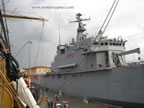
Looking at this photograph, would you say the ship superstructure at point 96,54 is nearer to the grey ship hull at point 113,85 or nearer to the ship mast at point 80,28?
the grey ship hull at point 113,85

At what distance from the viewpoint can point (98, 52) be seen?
14211mm

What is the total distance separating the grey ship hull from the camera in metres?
9.83

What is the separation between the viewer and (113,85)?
448 inches

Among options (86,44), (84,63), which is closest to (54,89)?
(84,63)

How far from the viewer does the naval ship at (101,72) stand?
33.3 ft

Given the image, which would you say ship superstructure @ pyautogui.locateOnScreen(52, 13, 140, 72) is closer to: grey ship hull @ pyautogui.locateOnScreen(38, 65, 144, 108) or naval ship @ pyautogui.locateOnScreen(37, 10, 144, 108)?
naval ship @ pyautogui.locateOnScreen(37, 10, 144, 108)

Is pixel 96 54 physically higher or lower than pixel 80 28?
lower

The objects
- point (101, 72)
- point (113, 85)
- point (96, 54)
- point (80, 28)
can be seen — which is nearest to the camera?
point (113, 85)

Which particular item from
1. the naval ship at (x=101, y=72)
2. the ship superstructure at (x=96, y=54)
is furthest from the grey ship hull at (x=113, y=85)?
the ship superstructure at (x=96, y=54)

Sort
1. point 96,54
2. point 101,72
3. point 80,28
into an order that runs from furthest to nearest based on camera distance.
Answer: point 80,28 → point 96,54 → point 101,72

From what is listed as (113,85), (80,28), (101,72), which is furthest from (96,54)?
(80,28)

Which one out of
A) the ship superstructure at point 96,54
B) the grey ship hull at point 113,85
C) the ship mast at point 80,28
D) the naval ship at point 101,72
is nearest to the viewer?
the grey ship hull at point 113,85

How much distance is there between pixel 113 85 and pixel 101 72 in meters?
1.71

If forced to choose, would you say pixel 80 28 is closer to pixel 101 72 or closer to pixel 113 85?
pixel 101 72
